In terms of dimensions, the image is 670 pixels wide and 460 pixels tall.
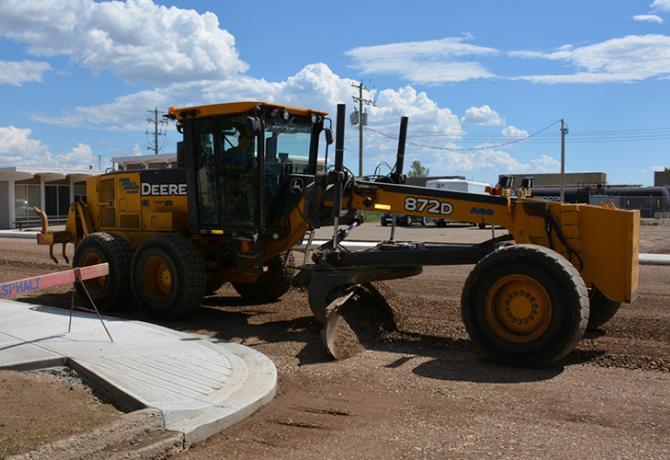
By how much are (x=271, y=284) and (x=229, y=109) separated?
3.05 metres

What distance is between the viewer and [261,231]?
891 cm

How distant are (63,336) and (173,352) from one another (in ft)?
5.13

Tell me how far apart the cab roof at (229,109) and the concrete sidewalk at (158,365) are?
9.64 feet

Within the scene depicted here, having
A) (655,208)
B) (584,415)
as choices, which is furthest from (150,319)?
(655,208)

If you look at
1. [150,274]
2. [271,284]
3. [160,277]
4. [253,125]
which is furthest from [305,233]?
[150,274]

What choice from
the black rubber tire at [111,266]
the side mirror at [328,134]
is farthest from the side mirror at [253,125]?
the black rubber tire at [111,266]

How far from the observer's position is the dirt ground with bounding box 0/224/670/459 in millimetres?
4734

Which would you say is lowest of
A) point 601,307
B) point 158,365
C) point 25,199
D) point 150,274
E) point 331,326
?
point 158,365

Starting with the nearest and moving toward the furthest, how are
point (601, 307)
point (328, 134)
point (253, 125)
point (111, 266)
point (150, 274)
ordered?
1. point (601, 307)
2. point (253, 125)
3. point (150, 274)
4. point (328, 134)
5. point (111, 266)

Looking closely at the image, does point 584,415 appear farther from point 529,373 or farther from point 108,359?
point 108,359

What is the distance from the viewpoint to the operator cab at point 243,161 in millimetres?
8844

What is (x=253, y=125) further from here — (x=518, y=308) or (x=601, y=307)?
(x=601, y=307)

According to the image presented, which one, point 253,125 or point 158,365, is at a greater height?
point 253,125

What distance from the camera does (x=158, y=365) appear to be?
6.41m
